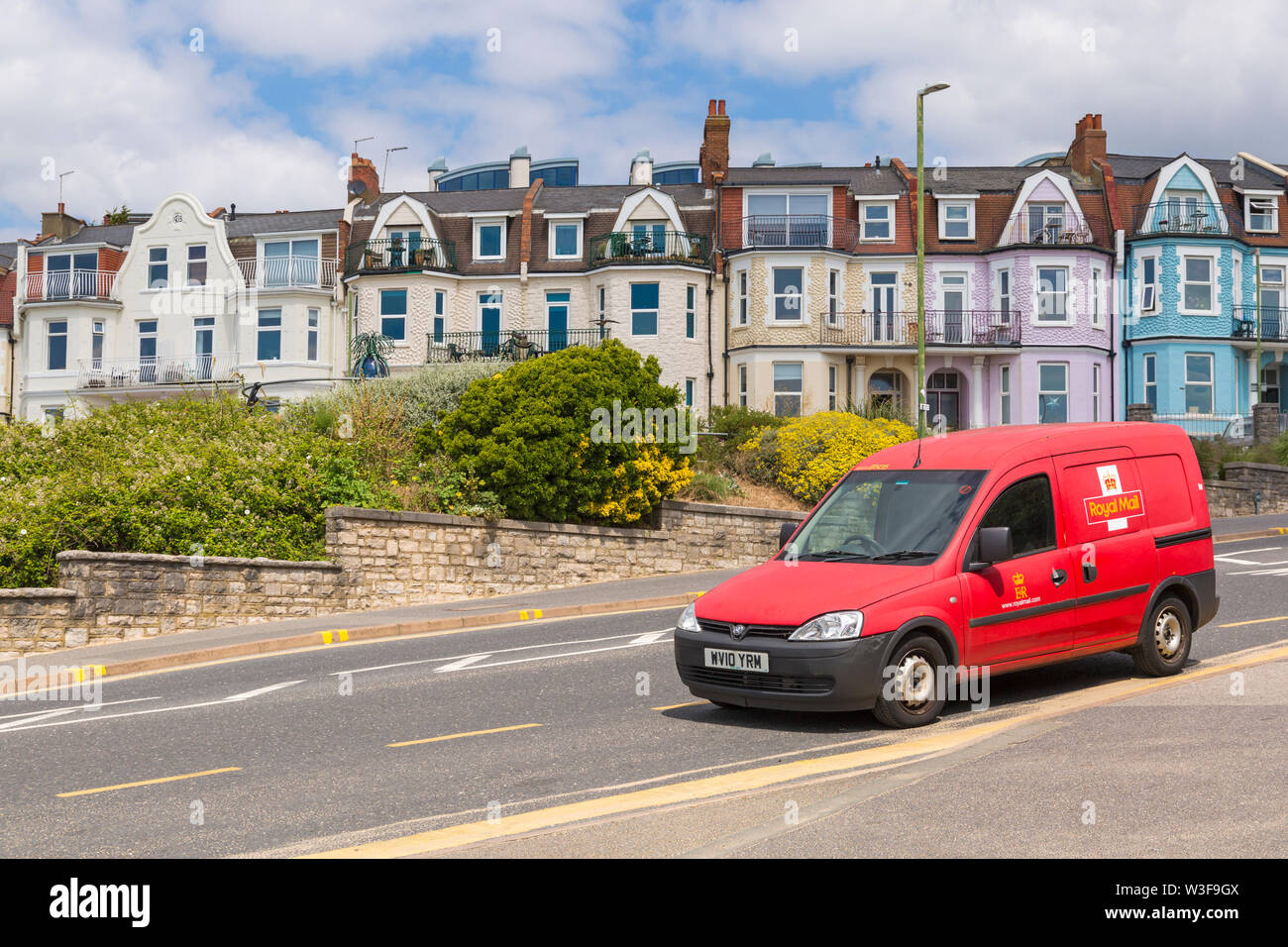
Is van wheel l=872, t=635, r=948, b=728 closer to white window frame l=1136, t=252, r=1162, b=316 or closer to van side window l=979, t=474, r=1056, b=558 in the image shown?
van side window l=979, t=474, r=1056, b=558

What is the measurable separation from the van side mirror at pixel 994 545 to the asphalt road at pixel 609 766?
1.16 meters

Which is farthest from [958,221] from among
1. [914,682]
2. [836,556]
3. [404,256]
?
[914,682]

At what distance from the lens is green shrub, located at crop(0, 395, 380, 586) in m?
17.4

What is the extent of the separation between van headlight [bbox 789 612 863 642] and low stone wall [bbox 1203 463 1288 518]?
28.0 metres

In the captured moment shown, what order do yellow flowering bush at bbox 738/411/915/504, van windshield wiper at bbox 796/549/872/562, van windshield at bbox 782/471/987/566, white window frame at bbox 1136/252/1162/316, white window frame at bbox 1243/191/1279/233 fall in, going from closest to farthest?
van windshield at bbox 782/471/987/566 < van windshield wiper at bbox 796/549/872/562 < yellow flowering bush at bbox 738/411/915/504 < white window frame at bbox 1136/252/1162/316 < white window frame at bbox 1243/191/1279/233

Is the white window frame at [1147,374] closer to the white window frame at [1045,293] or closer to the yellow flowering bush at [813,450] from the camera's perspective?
the white window frame at [1045,293]

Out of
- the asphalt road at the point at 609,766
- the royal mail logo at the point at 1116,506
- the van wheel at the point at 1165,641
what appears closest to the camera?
the asphalt road at the point at 609,766

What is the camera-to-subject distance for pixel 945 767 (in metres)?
7.17

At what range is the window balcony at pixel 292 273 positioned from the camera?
154ft

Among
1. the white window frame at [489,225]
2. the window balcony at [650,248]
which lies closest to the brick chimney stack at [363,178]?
the white window frame at [489,225]

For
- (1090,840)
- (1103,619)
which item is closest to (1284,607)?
(1103,619)

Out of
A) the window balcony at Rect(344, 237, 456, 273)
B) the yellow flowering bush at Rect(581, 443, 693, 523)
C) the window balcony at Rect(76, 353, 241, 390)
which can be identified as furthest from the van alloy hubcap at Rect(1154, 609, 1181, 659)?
the window balcony at Rect(76, 353, 241, 390)

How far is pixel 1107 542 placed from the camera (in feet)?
31.8

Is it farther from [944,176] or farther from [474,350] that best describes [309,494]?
[944,176]
